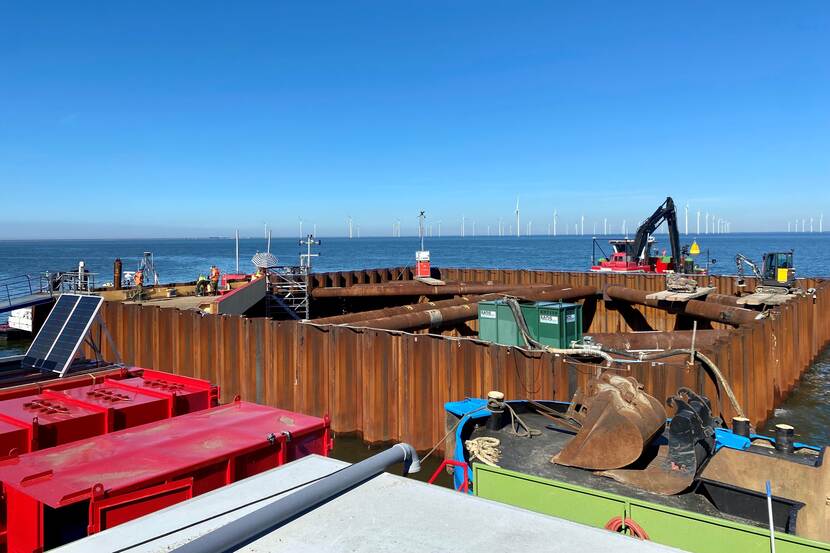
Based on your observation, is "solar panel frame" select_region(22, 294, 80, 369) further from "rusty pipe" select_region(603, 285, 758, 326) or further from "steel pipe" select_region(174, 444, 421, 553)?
"rusty pipe" select_region(603, 285, 758, 326)

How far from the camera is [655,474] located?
790 centimetres

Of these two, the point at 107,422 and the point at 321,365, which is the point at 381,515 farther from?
the point at 321,365

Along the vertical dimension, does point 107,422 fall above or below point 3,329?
above

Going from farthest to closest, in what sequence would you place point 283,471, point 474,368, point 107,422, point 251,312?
point 251,312, point 474,368, point 107,422, point 283,471

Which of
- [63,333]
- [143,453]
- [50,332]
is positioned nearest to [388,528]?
[143,453]

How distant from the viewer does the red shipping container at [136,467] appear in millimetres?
5891

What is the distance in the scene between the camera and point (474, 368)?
1391 cm

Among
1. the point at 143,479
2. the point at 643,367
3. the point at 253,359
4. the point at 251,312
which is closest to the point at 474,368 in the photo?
the point at 643,367

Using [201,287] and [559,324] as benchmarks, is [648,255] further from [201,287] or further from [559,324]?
[201,287]

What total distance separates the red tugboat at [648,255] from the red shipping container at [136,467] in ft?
126

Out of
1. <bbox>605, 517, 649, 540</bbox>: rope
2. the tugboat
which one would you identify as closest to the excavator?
the tugboat

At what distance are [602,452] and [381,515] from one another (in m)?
4.89

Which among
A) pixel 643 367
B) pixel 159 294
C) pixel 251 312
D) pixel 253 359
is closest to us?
pixel 643 367

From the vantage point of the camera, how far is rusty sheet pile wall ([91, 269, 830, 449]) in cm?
1333
